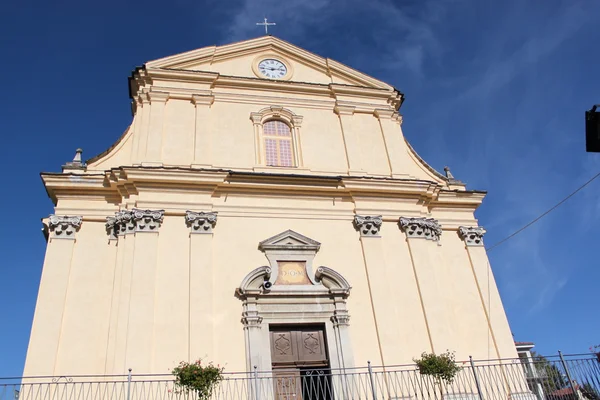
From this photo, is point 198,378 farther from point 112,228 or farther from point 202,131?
point 202,131

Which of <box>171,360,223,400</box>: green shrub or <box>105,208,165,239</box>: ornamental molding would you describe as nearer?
<box>171,360,223,400</box>: green shrub

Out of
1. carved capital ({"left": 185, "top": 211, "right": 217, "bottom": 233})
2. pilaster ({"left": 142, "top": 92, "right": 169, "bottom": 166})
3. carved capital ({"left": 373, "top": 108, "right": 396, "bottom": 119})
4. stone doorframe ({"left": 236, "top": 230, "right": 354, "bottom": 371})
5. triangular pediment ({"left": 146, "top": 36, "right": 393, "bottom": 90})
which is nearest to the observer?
stone doorframe ({"left": 236, "top": 230, "right": 354, "bottom": 371})

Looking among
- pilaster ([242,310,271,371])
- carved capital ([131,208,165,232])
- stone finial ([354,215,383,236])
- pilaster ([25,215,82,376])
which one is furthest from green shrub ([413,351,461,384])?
pilaster ([25,215,82,376])

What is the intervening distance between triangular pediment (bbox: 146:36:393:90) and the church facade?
0.39 ft

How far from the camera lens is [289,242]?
48.3ft

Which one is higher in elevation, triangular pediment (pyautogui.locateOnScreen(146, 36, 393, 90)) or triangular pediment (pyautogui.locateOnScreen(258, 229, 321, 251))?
triangular pediment (pyautogui.locateOnScreen(146, 36, 393, 90))

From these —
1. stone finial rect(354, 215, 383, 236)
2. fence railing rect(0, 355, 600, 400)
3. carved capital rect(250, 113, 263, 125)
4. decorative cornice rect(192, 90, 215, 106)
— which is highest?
decorative cornice rect(192, 90, 215, 106)

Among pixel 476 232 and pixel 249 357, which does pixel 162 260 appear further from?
pixel 476 232

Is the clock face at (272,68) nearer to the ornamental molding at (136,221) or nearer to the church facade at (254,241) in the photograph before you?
the church facade at (254,241)

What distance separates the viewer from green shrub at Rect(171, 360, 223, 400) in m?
11.2

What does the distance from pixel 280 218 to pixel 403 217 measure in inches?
156

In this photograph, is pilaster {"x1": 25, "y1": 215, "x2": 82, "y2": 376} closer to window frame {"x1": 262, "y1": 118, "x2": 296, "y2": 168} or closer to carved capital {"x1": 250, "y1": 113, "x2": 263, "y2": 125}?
window frame {"x1": 262, "y1": 118, "x2": 296, "y2": 168}

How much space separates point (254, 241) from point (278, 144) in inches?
164

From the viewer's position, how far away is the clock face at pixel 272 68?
19112mm
